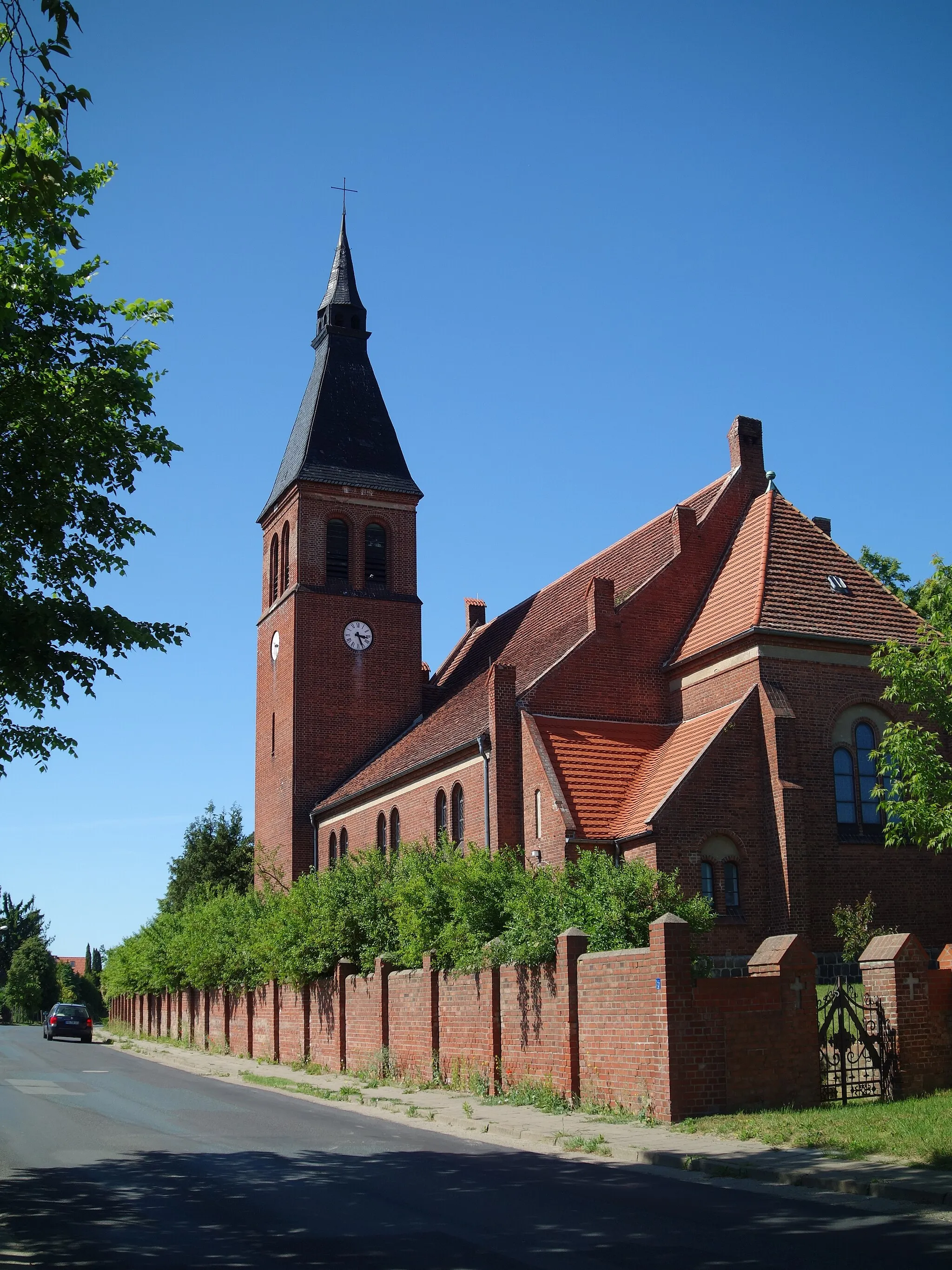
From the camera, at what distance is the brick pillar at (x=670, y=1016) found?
14.2 meters

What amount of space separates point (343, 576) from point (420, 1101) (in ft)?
79.0

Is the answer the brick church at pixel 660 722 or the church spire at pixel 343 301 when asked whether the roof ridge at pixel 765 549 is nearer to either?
the brick church at pixel 660 722

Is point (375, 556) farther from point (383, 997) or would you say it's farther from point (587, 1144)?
point (587, 1144)

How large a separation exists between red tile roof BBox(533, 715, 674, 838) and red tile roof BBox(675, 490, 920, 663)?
6.63ft

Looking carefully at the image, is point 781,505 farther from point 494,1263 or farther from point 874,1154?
point 494,1263

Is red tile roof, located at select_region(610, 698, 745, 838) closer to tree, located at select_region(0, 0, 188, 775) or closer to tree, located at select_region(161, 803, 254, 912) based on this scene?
Result: tree, located at select_region(0, 0, 188, 775)

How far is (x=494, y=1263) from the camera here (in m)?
7.79

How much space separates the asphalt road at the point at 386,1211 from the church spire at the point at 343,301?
108 feet

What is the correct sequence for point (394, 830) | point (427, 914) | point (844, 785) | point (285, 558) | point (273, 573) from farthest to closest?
point (273, 573), point (285, 558), point (394, 830), point (844, 785), point (427, 914)

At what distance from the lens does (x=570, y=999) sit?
54.2ft

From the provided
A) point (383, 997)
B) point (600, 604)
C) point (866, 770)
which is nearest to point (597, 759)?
point (600, 604)

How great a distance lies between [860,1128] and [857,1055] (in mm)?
2645

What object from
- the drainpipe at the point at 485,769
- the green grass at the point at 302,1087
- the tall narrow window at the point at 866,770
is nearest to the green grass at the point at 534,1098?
the green grass at the point at 302,1087

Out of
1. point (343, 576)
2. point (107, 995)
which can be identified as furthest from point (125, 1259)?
point (107, 995)
